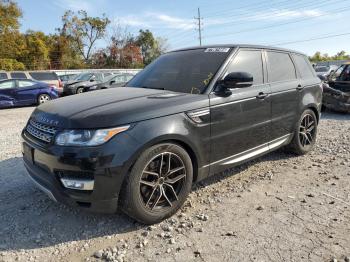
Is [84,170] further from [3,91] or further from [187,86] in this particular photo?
[3,91]

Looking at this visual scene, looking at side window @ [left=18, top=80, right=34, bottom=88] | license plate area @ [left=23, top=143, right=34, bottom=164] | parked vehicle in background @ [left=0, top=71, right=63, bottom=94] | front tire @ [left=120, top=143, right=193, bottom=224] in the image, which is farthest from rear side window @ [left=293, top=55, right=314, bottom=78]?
parked vehicle in background @ [left=0, top=71, right=63, bottom=94]

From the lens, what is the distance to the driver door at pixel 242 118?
356 centimetres

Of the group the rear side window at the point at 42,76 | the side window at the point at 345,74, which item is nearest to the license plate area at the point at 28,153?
the side window at the point at 345,74

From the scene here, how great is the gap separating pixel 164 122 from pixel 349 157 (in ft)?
11.9

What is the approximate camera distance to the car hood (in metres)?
2.82

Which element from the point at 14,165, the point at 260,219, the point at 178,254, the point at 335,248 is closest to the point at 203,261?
the point at 178,254

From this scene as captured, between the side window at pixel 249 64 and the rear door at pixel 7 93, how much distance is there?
12.1m

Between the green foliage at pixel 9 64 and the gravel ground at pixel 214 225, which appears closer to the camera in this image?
the gravel ground at pixel 214 225

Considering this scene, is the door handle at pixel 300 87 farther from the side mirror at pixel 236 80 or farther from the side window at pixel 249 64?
the side mirror at pixel 236 80

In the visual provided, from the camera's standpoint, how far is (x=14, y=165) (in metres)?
4.94

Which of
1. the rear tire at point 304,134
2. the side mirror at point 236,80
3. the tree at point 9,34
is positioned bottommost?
the rear tire at point 304,134

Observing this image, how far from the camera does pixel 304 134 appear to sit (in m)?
5.18

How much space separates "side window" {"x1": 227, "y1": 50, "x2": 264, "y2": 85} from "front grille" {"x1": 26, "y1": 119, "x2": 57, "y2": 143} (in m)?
2.10

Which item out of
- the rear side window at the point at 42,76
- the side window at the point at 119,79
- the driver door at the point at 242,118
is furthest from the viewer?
the side window at the point at 119,79
